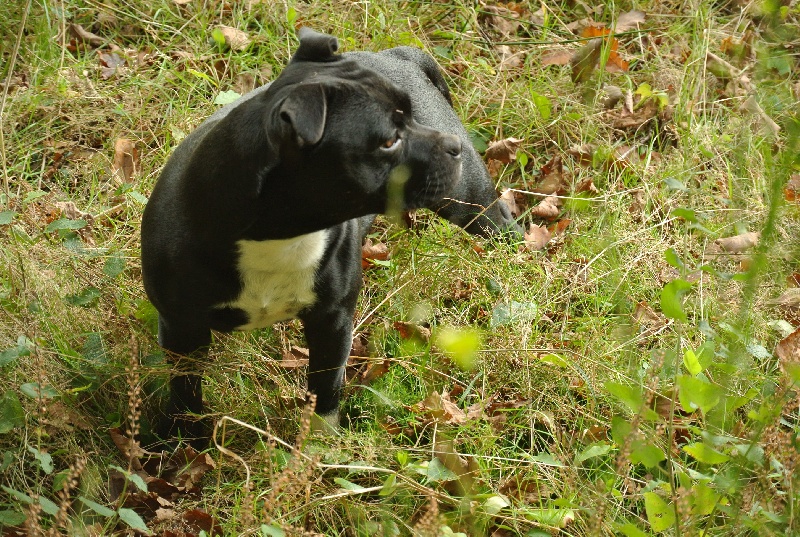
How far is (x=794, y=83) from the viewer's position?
5684mm

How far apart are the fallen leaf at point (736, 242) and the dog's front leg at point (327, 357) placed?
2044mm

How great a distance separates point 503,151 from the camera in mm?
5324

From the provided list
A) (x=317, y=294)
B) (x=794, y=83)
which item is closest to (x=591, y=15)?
(x=794, y=83)

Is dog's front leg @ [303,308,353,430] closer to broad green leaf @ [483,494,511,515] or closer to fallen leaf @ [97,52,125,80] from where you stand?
broad green leaf @ [483,494,511,515]

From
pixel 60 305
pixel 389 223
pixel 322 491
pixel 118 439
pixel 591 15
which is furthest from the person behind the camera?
pixel 591 15

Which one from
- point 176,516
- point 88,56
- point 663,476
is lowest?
point 176,516

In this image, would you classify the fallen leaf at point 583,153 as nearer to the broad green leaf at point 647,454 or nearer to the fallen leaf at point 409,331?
the fallen leaf at point 409,331

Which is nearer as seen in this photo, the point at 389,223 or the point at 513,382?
the point at 513,382

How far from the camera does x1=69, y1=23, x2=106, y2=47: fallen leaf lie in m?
5.87

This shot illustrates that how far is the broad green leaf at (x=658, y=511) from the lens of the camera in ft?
8.68

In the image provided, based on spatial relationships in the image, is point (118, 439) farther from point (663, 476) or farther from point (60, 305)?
point (663, 476)

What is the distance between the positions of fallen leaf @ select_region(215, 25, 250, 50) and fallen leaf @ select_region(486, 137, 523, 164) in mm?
1657

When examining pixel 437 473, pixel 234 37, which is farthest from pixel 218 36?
pixel 437 473

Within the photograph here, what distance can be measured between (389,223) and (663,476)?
2.01 metres
